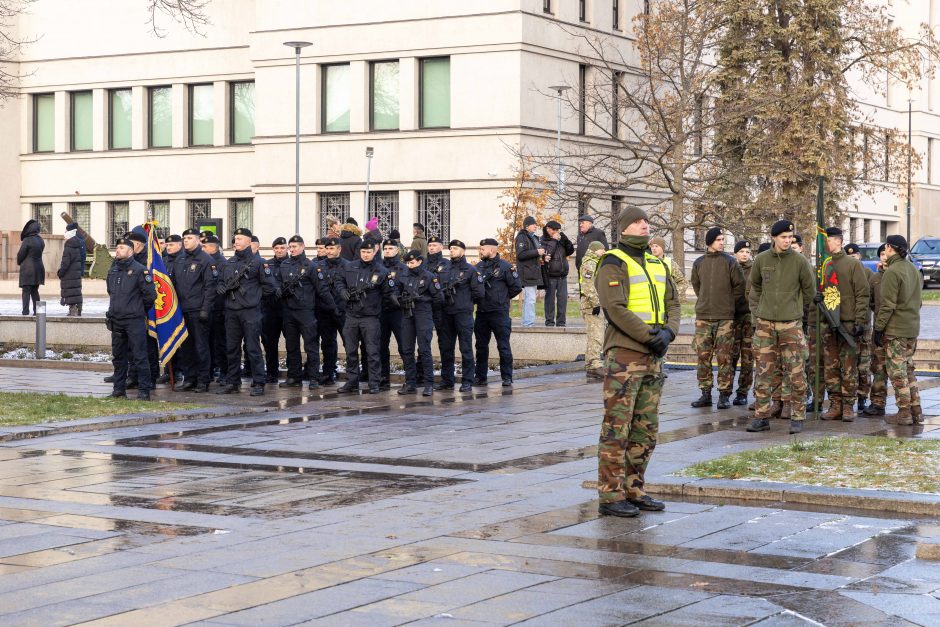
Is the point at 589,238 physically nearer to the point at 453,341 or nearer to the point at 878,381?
the point at 453,341

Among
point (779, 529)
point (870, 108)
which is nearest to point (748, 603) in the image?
point (779, 529)

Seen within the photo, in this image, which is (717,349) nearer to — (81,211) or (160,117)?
(160,117)

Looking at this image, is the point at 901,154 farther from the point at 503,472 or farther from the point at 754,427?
the point at 503,472

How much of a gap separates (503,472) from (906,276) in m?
5.43

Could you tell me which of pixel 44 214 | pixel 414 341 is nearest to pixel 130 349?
pixel 414 341

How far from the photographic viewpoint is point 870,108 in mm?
67688

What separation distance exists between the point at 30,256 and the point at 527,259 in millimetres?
10954

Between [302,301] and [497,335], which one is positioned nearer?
[302,301]

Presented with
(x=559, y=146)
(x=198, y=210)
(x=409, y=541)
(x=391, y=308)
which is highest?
(x=559, y=146)

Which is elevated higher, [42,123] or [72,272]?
[42,123]

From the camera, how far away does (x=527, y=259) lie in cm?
2331

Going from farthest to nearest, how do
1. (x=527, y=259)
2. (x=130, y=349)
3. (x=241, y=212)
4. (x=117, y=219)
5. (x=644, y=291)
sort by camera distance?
(x=117, y=219)
(x=241, y=212)
(x=527, y=259)
(x=130, y=349)
(x=644, y=291)

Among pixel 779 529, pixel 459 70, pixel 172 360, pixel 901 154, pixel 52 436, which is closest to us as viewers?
pixel 779 529

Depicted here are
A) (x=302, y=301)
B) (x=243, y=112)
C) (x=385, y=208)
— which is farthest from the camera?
(x=243, y=112)
